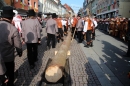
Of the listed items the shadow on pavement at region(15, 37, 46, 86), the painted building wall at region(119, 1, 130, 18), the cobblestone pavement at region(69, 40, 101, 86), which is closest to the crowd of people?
the shadow on pavement at region(15, 37, 46, 86)

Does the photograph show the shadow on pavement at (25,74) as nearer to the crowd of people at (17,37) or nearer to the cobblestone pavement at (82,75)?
the crowd of people at (17,37)

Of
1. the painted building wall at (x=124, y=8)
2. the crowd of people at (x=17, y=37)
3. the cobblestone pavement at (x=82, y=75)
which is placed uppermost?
the painted building wall at (x=124, y=8)

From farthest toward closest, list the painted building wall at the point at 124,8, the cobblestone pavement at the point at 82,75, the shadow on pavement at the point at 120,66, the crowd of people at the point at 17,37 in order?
the painted building wall at the point at 124,8 < the shadow on pavement at the point at 120,66 < the cobblestone pavement at the point at 82,75 < the crowd of people at the point at 17,37

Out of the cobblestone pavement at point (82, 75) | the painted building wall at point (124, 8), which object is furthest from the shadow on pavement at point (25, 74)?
the painted building wall at point (124, 8)

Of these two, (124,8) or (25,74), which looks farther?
(124,8)

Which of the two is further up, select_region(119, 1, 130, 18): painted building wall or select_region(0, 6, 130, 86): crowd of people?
select_region(119, 1, 130, 18): painted building wall

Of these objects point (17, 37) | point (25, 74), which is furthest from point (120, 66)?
point (17, 37)

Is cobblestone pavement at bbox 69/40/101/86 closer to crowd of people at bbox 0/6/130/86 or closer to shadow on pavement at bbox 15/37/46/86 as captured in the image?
shadow on pavement at bbox 15/37/46/86

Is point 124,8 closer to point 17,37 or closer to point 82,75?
point 82,75

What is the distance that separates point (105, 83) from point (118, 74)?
959 mm

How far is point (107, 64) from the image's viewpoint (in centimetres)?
639

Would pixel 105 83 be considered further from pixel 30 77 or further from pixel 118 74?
pixel 30 77

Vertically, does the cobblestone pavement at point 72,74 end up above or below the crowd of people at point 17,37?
below

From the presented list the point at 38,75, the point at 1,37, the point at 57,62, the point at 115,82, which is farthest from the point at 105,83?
the point at 1,37
